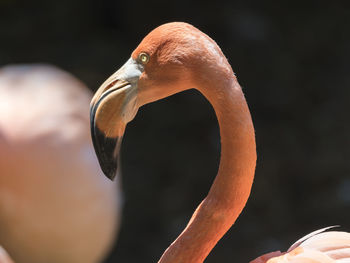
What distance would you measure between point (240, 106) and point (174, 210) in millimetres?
2830

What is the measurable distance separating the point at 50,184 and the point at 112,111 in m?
1.89

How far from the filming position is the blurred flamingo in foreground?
3.26 meters

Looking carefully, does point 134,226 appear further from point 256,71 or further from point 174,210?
point 256,71

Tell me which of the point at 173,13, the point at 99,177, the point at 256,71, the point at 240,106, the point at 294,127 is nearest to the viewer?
the point at 240,106

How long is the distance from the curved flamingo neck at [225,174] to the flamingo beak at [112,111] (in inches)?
6.1

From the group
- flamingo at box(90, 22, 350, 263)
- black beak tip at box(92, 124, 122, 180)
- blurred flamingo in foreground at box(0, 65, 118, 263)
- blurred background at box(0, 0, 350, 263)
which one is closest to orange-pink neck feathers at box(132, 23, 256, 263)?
flamingo at box(90, 22, 350, 263)

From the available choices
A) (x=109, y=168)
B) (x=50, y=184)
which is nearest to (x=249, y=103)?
(x=50, y=184)

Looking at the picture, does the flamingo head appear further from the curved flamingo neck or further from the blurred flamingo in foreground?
the blurred flamingo in foreground

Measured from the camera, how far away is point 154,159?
4.70 meters

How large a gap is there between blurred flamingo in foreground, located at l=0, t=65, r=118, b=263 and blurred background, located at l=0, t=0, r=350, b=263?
2.10 ft

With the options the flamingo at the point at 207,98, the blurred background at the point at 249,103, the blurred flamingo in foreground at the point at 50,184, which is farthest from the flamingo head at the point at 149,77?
the blurred background at the point at 249,103

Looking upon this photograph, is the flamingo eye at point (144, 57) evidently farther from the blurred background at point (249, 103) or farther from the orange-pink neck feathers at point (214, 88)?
the blurred background at point (249, 103)

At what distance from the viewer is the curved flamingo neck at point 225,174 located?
1442 millimetres

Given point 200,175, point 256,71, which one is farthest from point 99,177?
point 256,71
